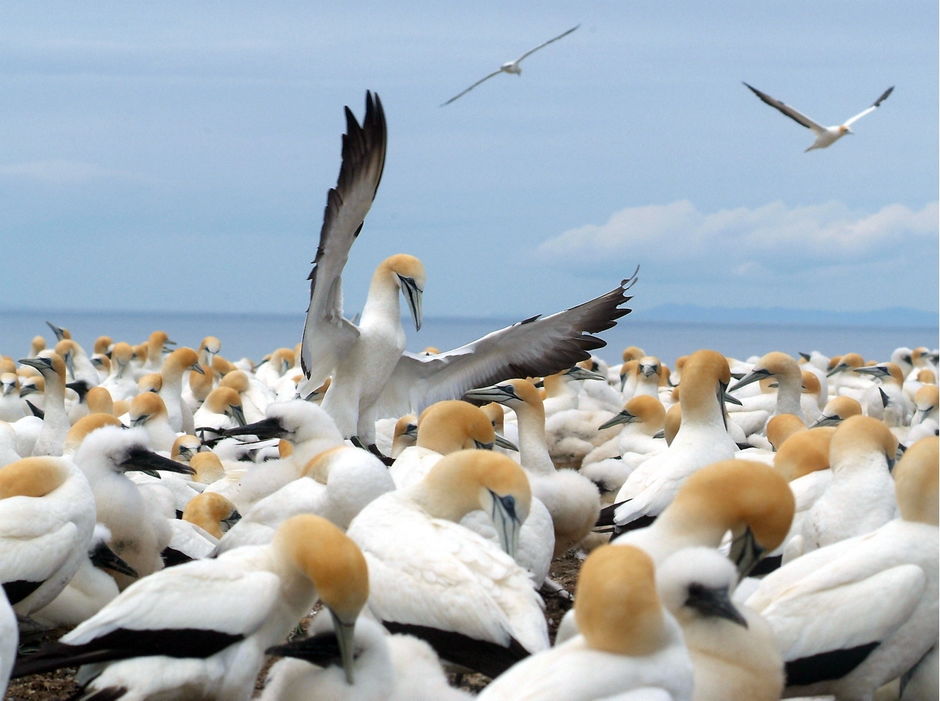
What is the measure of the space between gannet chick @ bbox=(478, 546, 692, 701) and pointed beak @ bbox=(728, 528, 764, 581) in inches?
28.7

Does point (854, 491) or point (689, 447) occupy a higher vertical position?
point (854, 491)

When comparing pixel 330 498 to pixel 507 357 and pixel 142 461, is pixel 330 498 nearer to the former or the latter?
pixel 142 461

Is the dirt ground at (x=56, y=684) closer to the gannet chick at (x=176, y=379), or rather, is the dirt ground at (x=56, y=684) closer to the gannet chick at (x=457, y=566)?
the gannet chick at (x=457, y=566)

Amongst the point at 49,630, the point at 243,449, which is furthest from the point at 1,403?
the point at 49,630

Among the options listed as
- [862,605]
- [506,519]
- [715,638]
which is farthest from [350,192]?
[715,638]

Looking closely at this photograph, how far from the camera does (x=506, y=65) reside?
616 inches

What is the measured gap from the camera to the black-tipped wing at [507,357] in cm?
953

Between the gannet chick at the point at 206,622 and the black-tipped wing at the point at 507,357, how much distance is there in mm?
5241

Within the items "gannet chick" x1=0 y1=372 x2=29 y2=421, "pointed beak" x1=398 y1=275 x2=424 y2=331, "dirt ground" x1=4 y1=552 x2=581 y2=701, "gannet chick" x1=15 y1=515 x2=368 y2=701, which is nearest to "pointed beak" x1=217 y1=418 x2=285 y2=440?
"dirt ground" x1=4 y1=552 x2=581 y2=701

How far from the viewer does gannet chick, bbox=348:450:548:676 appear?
4.29 meters

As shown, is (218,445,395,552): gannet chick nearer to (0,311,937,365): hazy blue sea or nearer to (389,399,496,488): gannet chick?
(389,399,496,488): gannet chick

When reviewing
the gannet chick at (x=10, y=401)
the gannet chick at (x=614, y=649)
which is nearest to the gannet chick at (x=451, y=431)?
the gannet chick at (x=614, y=649)

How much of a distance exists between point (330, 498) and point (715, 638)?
2.27 m

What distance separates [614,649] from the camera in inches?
126
